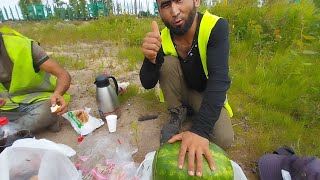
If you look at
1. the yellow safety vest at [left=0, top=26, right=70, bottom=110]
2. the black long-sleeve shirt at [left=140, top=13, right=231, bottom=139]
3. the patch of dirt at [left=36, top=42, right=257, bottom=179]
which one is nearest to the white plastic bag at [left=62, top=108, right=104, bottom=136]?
the patch of dirt at [left=36, top=42, right=257, bottom=179]

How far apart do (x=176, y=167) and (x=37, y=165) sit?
3.35 feet

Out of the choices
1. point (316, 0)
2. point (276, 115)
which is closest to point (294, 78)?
point (276, 115)

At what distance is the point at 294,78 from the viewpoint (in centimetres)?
335

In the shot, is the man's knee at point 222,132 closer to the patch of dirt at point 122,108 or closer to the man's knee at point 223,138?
the man's knee at point 223,138

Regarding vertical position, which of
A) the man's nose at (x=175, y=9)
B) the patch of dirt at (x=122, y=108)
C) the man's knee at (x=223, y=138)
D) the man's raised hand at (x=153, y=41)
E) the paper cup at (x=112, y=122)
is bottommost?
the patch of dirt at (x=122, y=108)

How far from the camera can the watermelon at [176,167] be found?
5.15 feet

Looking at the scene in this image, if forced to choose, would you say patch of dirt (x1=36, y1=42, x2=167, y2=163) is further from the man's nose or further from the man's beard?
the man's nose

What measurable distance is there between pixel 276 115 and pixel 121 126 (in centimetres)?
169

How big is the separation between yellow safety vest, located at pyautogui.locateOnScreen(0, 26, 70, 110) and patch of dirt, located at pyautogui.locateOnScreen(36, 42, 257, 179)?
1.41ft

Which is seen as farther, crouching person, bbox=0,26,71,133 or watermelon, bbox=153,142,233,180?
crouching person, bbox=0,26,71,133

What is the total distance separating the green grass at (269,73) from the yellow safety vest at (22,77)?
95 centimetres

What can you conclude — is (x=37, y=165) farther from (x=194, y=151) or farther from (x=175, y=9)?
(x=175, y=9)

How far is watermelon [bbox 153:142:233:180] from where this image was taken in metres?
1.57

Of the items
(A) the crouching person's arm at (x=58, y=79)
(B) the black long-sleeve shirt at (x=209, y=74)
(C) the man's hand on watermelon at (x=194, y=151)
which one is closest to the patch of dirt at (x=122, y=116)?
(A) the crouching person's arm at (x=58, y=79)
